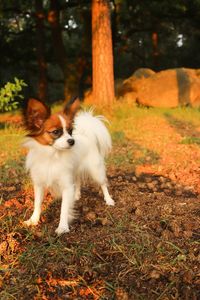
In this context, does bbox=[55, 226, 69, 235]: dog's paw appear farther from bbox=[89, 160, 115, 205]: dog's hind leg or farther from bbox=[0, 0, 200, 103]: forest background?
bbox=[0, 0, 200, 103]: forest background

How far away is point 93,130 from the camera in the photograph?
16.9 ft

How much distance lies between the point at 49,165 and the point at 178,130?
21.0 ft

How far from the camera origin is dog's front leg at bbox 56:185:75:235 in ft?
12.8

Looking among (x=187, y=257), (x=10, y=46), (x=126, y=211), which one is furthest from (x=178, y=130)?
(x=10, y=46)

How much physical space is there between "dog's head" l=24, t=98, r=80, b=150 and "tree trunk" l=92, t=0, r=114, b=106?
7.78 m

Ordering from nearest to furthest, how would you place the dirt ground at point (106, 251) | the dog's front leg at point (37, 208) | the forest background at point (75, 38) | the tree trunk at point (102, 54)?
the dirt ground at point (106, 251), the dog's front leg at point (37, 208), the tree trunk at point (102, 54), the forest background at point (75, 38)

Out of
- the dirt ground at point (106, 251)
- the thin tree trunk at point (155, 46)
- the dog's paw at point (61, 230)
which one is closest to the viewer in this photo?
the dirt ground at point (106, 251)

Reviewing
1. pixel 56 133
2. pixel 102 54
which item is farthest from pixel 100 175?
pixel 102 54

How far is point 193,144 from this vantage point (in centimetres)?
844

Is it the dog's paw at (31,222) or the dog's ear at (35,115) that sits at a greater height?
the dog's ear at (35,115)

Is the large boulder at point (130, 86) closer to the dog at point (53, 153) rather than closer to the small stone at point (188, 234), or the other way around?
the dog at point (53, 153)

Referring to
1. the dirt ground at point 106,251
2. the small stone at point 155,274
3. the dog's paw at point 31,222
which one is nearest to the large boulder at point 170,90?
the dirt ground at point 106,251

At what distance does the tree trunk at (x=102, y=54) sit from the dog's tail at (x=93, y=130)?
6.56 metres

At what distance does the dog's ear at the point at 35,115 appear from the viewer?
13.3 ft
